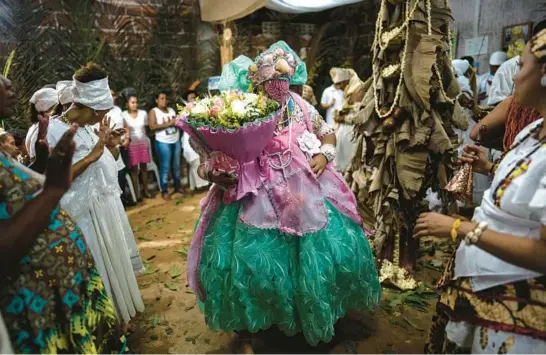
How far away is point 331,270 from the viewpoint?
8.99 ft

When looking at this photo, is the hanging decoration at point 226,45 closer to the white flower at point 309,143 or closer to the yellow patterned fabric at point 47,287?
the white flower at point 309,143

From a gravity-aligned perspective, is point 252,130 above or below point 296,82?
below

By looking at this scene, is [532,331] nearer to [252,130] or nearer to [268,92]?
[252,130]

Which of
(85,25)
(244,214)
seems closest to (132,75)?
(85,25)

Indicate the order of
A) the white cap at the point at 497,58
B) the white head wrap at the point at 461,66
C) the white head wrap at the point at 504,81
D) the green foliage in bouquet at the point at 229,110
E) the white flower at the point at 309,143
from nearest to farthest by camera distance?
the green foliage in bouquet at the point at 229,110, the white flower at the point at 309,143, the white cap at the point at 497,58, the white head wrap at the point at 504,81, the white head wrap at the point at 461,66

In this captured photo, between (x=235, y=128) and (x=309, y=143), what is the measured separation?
0.75 metres

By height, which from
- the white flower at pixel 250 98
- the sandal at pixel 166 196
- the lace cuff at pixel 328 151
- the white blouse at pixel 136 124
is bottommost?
the sandal at pixel 166 196

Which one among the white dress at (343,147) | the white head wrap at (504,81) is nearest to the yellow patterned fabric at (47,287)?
the white head wrap at (504,81)

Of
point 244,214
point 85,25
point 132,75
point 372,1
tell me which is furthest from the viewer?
point 372,1

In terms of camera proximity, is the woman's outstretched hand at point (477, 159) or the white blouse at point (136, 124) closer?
the woman's outstretched hand at point (477, 159)

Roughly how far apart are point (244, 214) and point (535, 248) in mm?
1753

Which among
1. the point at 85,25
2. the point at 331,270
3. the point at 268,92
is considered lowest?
the point at 331,270

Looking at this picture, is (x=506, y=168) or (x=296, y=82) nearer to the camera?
(x=506, y=168)

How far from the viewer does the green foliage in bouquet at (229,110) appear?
2.49m
